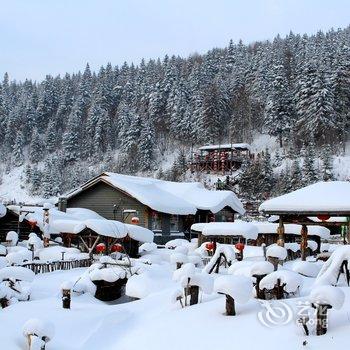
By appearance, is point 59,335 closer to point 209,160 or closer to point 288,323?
point 288,323

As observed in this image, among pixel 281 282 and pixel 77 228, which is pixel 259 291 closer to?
pixel 281 282

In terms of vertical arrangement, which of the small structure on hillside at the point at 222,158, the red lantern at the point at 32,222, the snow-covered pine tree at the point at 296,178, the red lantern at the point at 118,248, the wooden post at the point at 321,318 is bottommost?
the red lantern at the point at 118,248

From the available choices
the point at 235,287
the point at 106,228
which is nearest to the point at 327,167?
the point at 106,228

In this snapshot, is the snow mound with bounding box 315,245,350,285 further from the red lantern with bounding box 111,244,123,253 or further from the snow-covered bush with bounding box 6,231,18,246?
the snow-covered bush with bounding box 6,231,18,246

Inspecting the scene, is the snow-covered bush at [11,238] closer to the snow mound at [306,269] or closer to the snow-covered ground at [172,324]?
the snow-covered ground at [172,324]

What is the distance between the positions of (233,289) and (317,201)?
27.4 feet

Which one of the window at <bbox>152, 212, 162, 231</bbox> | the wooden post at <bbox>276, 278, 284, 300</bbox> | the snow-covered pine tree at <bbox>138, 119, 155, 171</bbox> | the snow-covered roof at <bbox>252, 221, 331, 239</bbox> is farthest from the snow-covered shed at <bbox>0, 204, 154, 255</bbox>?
the snow-covered pine tree at <bbox>138, 119, 155, 171</bbox>

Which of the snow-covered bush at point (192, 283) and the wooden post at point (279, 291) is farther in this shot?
the snow-covered bush at point (192, 283)

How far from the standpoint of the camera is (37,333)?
36.4ft

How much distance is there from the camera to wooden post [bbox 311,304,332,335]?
9414 mm


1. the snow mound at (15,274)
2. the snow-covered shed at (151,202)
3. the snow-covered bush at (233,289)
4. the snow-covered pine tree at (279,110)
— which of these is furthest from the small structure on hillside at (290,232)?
the snow-covered pine tree at (279,110)

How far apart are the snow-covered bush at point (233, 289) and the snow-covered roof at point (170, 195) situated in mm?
24947

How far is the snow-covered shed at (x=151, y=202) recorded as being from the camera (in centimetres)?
3806

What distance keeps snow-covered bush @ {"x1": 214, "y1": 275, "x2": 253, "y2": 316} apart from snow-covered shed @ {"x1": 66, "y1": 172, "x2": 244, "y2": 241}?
24.5m
